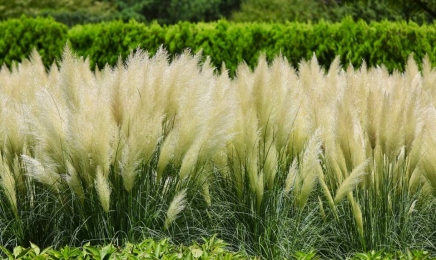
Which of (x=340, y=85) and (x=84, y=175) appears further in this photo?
(x=340, y=85)

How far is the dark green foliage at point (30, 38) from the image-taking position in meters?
10.9

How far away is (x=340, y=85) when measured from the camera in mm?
5148

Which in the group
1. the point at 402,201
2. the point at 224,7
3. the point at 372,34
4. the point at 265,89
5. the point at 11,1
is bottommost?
the point at 224,7

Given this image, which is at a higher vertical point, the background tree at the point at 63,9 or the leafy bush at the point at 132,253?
the leafy bush at the point at 132,253

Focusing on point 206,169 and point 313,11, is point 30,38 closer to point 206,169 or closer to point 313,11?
point 206,169

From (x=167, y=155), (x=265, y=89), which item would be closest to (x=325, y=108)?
(x=265, y=89)

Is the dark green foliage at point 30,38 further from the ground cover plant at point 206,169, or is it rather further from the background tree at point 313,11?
the background tree at point 313,11

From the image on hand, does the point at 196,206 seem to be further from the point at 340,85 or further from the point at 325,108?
the point at 340,85

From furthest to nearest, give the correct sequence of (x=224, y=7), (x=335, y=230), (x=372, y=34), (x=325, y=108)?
(x=224, y=7) < (x=372, y=34) < (x=325, y=108) < (x=335, y=230)

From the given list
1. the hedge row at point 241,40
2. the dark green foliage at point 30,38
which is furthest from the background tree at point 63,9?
the hedge row at point 241,40

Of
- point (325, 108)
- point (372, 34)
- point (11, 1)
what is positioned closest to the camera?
point (325, 108)

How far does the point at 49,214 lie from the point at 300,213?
1229 millimetres

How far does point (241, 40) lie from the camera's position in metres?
10.2

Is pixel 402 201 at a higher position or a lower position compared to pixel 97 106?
lower
